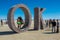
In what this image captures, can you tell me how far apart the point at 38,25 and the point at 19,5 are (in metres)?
4.81

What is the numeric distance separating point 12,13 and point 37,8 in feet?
17.8

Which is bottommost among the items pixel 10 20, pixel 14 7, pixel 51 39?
pixel 51 39

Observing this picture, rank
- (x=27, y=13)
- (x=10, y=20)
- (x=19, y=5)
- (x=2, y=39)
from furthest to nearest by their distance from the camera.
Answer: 1. (x=27, y=13)
2. (x=19, y=5)
3. (x=10, y=20)
4. (x=2, y=39)

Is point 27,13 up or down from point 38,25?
up

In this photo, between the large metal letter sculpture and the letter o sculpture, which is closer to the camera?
the letter o sculpture

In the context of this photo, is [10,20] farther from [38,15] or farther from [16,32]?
[38,15]

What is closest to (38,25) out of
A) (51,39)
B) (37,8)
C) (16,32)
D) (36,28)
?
(36,28)

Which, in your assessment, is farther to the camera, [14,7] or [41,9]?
[41,9]

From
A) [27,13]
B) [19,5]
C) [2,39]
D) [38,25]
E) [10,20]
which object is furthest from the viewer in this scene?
[38,25]

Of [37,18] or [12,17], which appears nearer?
[12,17]

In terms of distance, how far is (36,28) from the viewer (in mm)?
21234

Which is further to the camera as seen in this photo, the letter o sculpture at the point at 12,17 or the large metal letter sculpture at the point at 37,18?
the large metal letter sculpture at the point at 37,18

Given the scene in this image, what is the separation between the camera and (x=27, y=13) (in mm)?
19312

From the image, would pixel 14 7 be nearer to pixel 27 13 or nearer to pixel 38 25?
pixel 27 13
